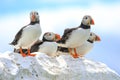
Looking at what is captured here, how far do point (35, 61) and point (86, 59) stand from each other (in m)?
2.38

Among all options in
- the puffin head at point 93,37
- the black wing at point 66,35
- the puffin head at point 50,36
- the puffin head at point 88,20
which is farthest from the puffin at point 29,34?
the puffin head at point 93,37

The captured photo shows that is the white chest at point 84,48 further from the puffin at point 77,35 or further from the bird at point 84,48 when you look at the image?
the puffin at point 77,35

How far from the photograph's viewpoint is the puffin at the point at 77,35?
46.9 ft

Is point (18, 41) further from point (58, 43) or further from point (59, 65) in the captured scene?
point (59, 65)

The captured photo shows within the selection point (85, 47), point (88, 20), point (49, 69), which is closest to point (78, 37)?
point (88, 20)

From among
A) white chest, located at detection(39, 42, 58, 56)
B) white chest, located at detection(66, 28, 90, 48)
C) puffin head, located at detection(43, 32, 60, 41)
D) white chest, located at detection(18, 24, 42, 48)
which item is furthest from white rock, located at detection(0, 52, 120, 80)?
puffin head, located at detection(43, 32, 60, 41)

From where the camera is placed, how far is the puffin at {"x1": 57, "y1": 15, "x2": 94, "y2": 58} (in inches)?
563

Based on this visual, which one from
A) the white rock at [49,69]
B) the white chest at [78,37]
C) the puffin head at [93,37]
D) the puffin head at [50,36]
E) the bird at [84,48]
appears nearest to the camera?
the white rock at [49,69]

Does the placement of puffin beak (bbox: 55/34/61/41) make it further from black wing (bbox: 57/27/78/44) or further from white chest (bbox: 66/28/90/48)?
white chest (bbox: 66/28/90/48)

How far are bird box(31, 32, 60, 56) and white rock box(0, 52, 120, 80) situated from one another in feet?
6.24

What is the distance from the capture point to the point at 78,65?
37.8 ft

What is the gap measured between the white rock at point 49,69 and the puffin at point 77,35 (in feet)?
7.59

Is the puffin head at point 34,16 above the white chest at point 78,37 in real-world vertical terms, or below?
above

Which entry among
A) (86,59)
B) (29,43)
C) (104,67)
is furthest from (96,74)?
(29,43)
